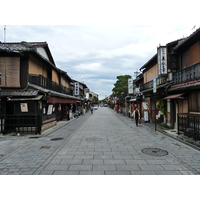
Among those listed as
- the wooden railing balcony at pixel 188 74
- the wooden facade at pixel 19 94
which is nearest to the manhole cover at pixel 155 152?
the wooden railing balcony at pixel 188 74

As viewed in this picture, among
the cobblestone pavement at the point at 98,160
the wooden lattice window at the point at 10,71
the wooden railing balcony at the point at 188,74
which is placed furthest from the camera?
the wooden lattice window at the point at 10,71

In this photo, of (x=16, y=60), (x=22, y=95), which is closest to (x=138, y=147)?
(x=22, y=95)

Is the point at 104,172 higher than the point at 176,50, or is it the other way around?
the point at 176,50

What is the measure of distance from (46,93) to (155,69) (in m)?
12.9

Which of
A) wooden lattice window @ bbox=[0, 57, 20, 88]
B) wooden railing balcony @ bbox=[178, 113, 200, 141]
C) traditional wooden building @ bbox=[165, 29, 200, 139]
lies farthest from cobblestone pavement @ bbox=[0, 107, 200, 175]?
wooden lattice window @ bbox=[0, 57, 20, 88]

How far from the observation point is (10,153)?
6.88 metres

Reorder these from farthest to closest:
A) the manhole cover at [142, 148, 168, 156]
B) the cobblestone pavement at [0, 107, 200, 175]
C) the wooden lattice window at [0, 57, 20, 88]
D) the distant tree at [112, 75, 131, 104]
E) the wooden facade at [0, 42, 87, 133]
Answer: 1. the distant tree at [112, 75, 131, 104]
2. the wooden lattice window at [0, 57, 20, 88]
3. the wooden facade at [0, 42, 87, 133]
4. the manhole cover at [142, 148, 168, 156]
5. the cobblestone pavement at [0, 107, 200, 175]

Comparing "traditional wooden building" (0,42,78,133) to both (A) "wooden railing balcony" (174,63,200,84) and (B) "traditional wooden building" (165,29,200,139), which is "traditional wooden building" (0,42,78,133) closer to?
(B) "traditional wooden building" (165,29,200,139)

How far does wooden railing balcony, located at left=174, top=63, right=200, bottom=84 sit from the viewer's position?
9.40 m

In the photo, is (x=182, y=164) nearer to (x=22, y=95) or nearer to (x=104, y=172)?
(x=104, y=172)

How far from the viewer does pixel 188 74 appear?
34.1 ft

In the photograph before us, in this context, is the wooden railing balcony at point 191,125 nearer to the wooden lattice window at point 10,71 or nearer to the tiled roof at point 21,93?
the tiled roof at point 21,93

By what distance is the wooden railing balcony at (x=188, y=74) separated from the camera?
30.8 feet

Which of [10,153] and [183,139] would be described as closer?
[10,153]
